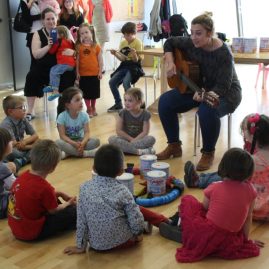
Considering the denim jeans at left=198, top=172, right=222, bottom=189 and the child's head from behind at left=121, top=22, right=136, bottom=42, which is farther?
the child's head from behind at left=121, top=22, right=136, bottom=42

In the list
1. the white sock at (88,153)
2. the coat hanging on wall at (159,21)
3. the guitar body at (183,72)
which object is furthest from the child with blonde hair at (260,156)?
the coat hanging on wall at (159,21)

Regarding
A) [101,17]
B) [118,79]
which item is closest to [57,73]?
[118,79]

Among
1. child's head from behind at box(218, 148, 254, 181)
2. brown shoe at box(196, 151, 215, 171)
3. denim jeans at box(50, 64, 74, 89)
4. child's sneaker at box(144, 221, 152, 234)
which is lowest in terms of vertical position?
child's sneaker at box(144, 221, 152, 234)

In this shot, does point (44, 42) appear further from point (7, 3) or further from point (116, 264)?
point (116, 264)

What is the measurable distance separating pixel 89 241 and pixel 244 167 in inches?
32.8

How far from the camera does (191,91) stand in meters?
3.79

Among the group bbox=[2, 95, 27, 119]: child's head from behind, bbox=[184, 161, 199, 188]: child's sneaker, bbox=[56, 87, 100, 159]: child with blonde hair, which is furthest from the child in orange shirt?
bbox=[184, 161, 199, 188]: child's sneaker

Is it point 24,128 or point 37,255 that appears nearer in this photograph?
point 37,255

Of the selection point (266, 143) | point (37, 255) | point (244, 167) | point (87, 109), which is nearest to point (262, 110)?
point (87, 109)

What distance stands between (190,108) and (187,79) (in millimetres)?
291

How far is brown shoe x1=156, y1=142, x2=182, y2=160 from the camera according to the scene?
12.8ft

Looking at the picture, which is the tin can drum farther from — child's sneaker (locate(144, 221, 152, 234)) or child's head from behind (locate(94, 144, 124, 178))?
child's head from behind (locate(94, 144, 124, 178))

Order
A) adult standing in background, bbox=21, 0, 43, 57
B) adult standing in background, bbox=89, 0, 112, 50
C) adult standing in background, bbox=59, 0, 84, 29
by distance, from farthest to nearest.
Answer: adult standing in background, bbox=89, 0, 112, 50 < adult standing in background, bbox=59, 0, 84, 29 < adult standing in background, bbox=21, 0, 43, 57

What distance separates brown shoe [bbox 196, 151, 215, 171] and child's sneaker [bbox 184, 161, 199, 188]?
1.32 ft
